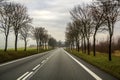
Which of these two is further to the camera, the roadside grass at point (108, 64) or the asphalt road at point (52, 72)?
the roadside grass at point (108, 64)

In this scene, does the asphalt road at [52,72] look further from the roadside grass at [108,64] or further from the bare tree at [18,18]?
the bare tree at [18,18]

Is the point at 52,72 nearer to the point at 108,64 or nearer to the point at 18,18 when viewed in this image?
the point at 108,64

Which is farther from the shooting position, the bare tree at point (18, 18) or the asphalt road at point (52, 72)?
the bare tree at point (18, 18)

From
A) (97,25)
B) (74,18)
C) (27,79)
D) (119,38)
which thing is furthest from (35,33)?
(27,79)

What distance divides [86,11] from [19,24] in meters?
14.5

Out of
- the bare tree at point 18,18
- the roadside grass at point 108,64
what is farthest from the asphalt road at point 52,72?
the bare tree at point 18,18

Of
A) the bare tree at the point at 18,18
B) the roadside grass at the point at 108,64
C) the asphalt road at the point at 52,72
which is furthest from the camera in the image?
the bare tree at the point at 18,18

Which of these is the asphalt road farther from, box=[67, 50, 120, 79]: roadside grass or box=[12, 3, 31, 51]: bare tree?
box=[12, 3, 31, 51]: bare tree

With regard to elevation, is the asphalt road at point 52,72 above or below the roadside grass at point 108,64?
below

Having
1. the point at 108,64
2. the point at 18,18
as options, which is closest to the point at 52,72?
the point at 108,64

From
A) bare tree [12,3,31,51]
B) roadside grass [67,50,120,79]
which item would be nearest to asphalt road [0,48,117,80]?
roadside grass [67,50,120,79]

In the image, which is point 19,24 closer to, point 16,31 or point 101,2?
point 16,31

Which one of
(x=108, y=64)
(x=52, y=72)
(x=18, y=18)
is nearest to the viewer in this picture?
(x=52, y=72)

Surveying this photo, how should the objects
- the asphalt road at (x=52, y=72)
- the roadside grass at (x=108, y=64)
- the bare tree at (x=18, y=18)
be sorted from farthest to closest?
the bare tree at (x=18, y=18) < the roadside grass at (x=108, y=64) < the asphalt road at (x=52, y=72)
